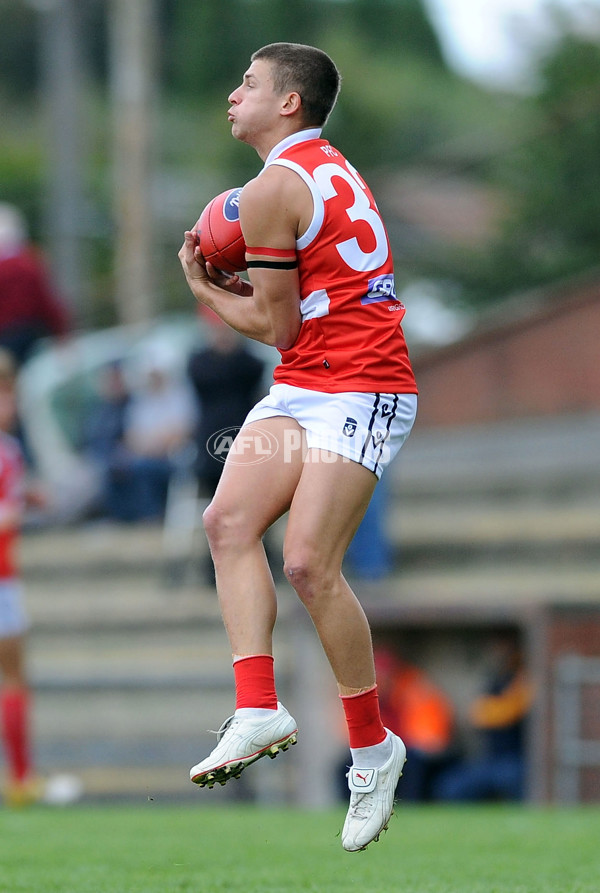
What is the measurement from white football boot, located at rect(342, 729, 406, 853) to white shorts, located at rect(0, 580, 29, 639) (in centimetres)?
541

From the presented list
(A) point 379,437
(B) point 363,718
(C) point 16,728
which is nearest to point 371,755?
(B) point 363,718

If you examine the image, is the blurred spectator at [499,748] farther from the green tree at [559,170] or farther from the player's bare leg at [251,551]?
the green tree at [559,170]

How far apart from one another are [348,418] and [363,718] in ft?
3.36

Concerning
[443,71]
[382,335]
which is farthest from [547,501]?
[443,71]

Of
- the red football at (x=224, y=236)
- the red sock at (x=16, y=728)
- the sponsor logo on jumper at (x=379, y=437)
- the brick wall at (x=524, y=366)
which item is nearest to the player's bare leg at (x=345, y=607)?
the sponsor logo on jumper at (x=379, y=437)

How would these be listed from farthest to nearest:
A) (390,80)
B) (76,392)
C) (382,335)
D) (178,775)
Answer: (390,80), (76,392), (178,775), (382,335)

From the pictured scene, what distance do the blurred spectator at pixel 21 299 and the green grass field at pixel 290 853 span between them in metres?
6.21

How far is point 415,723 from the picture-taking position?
36.5 ft

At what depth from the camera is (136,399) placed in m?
14.6

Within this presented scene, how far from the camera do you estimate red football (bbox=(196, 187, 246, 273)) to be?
4918mm

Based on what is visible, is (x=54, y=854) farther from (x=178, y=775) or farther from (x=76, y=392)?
(x=76, y=392)

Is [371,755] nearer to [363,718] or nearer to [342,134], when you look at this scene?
[363,718]

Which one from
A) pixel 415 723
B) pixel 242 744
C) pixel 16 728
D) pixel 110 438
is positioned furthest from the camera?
pixel 110 438

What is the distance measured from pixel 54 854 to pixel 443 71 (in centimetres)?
3862
